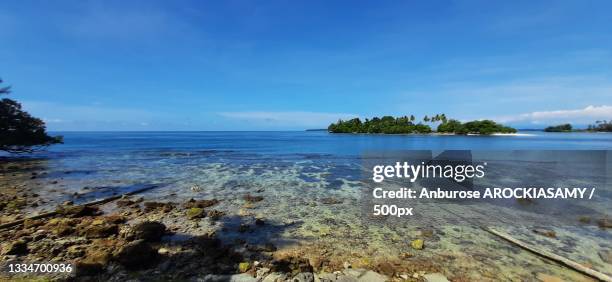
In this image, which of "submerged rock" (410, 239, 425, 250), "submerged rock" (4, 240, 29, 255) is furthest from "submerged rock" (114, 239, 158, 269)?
"submerged rock" (410, 239, 425, 250)

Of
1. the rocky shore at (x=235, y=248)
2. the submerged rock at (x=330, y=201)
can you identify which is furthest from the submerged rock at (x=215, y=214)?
the submerged rock at (x=330, y=201)

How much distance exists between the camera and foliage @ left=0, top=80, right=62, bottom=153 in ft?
94.3

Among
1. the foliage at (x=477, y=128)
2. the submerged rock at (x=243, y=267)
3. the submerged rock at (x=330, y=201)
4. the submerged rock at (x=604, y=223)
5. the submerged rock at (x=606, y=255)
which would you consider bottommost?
the submerged rock at (x=330, y=201)

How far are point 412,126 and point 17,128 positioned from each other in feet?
543

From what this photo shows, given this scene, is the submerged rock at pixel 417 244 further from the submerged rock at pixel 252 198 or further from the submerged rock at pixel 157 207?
the submerged rock at pixel 157 207

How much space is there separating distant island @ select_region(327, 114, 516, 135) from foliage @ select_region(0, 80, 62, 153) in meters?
156

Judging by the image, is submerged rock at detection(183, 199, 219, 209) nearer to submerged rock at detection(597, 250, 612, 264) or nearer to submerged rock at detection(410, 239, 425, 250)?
submerged rock at detection(410, 239, 425, 250)

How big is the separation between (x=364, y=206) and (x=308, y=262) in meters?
6.01

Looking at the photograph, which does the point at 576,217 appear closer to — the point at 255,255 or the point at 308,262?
the point at 308,262

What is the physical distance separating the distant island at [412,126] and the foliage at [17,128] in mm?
155776

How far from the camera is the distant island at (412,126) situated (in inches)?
5866

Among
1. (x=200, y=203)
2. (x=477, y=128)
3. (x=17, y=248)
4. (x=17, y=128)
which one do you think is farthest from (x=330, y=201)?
(x=477, y=128)

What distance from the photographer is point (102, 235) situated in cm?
803

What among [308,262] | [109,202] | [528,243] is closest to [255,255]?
[308,262]
